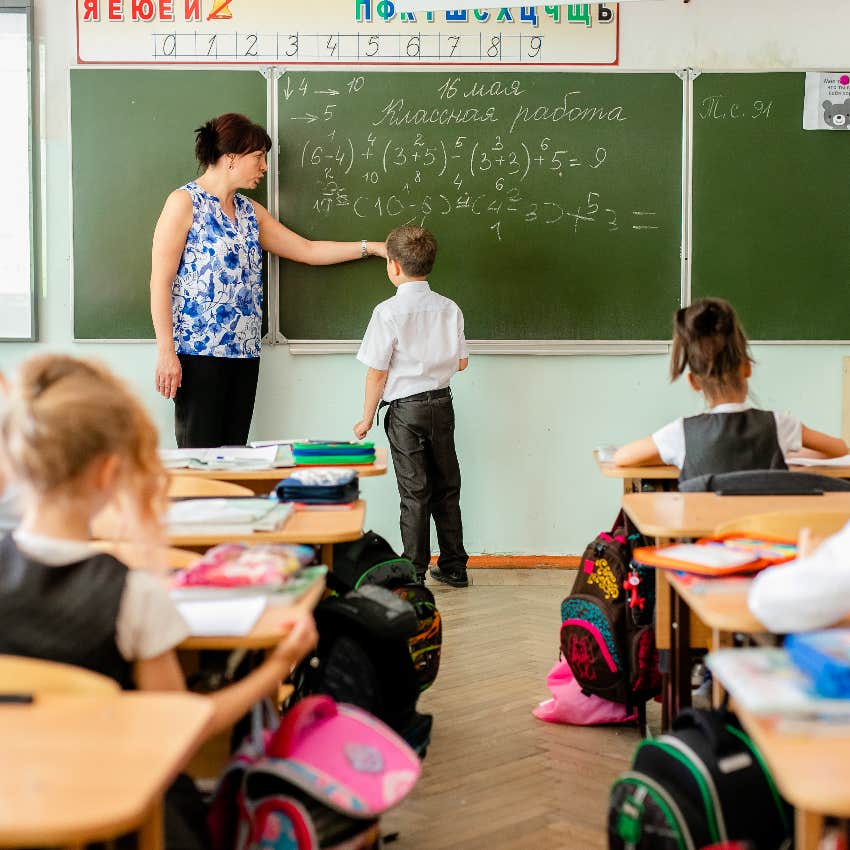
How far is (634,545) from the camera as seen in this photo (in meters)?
3.10

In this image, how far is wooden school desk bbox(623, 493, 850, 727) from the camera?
2.34 m

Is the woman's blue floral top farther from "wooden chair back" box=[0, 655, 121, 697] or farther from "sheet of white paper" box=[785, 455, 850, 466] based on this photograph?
"wooden chair back" box=[0, 655, 121, 697]

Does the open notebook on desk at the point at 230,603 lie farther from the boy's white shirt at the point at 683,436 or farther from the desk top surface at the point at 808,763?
the boy's white shirt at the point at 683,436

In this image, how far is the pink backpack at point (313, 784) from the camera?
1549mm

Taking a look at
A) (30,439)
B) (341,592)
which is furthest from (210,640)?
(341,592)

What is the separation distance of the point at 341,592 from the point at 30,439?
1290 millimetres

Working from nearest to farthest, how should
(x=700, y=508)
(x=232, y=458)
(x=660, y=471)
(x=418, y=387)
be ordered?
(x=700, y=508) → (x=660, y=471) → (x=232, y=458) → (x=418, y=387)

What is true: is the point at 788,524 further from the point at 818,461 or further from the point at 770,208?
the point at 770,208

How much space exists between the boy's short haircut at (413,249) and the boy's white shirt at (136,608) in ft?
10.8

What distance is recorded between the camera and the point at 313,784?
155cm

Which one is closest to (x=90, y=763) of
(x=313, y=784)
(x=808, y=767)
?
(x=313, y=784)

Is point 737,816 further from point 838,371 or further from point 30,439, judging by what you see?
point 838,371

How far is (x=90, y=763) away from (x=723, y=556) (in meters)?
1.18

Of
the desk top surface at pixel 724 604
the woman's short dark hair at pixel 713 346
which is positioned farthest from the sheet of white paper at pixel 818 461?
the desk top surface at pixel 724 604
